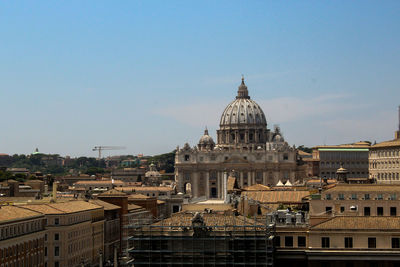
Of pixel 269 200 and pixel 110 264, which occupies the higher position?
pixel 269 200

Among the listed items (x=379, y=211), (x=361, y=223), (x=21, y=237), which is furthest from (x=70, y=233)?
(x=361, y=223)

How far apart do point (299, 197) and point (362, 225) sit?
94.1 ft

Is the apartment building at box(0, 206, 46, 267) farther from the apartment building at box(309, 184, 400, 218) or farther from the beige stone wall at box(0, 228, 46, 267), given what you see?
the apartment building at box(309, 184, 400, 218)

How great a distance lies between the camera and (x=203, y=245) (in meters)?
49.5

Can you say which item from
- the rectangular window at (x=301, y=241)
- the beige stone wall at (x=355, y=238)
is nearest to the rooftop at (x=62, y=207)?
the rectangular window at (x=301, y=241)

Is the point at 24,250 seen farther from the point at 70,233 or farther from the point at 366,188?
the point at 366,188

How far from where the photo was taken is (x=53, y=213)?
7862cm

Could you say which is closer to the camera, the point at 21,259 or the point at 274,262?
the point at 274,262

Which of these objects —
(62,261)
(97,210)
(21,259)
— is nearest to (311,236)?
(21,259)

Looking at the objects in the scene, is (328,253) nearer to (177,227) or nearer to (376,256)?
(376,256)

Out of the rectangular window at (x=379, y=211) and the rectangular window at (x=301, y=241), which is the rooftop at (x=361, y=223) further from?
the rectangular window at (x=379, y=211)

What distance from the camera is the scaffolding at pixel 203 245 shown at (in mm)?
49469

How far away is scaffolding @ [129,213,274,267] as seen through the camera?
1948 inches

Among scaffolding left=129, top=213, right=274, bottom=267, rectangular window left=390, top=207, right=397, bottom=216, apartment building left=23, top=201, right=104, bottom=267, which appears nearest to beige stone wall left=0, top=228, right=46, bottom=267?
apartment building left=23, top=201, right=104, bottom=267
